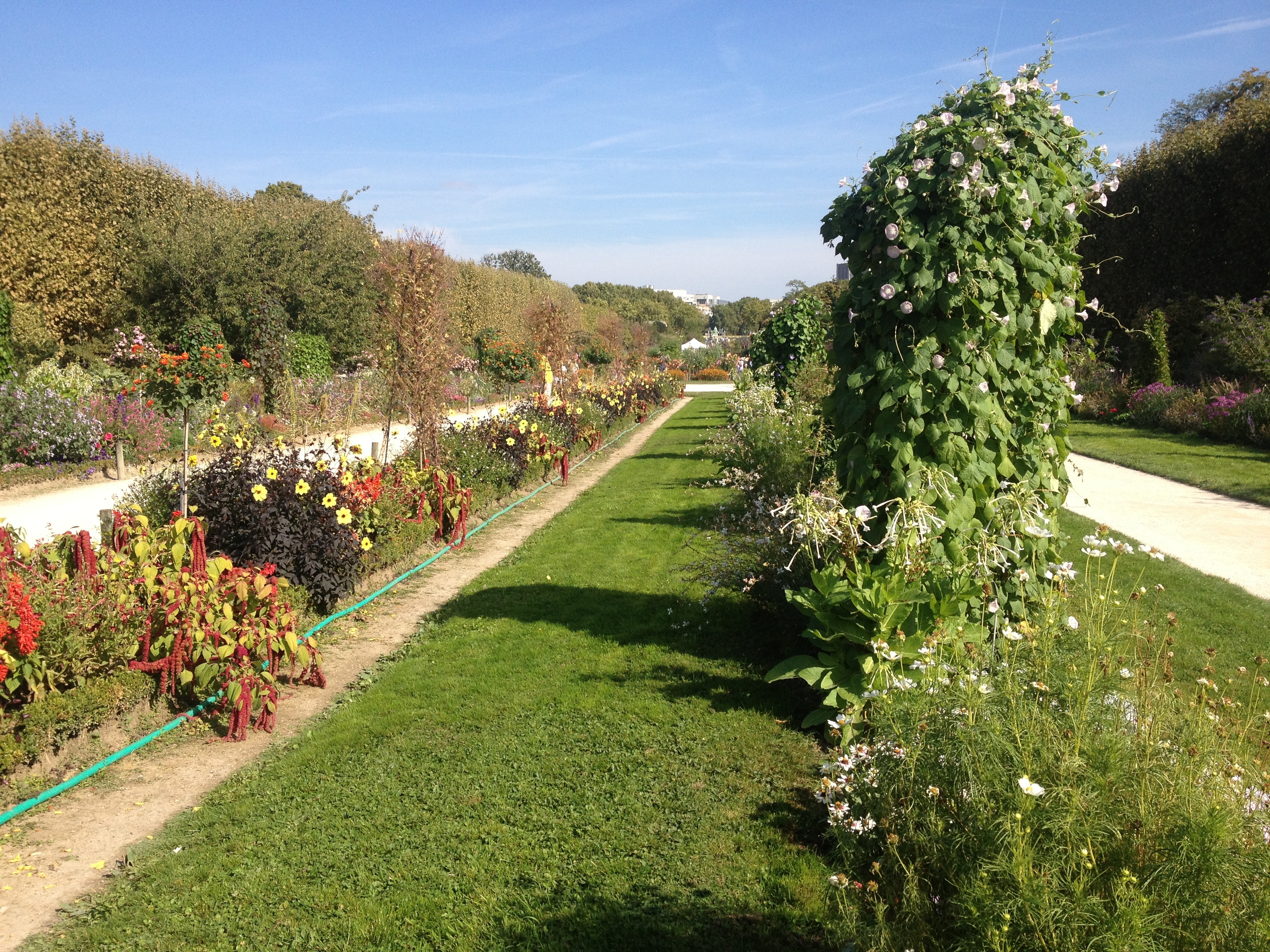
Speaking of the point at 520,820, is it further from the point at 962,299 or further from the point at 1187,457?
the point at 1187,457

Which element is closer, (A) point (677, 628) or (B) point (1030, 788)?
(B) point (1030, 788)

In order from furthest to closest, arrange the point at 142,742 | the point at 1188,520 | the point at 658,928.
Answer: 1. the point at 1188,520
2. the point at 142,742
3. the point at 658,928

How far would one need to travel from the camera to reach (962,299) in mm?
3775

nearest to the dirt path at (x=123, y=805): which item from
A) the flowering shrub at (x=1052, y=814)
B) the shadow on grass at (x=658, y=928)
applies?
the shadow on grass at (x=658, y=928)

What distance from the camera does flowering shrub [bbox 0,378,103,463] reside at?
11.1 metres

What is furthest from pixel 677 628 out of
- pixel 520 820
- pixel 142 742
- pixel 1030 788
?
pixel 1030 788

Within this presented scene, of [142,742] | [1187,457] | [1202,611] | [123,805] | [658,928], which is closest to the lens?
[658,928]

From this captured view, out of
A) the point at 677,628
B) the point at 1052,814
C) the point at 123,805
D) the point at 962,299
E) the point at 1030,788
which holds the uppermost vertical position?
the point at 962,299

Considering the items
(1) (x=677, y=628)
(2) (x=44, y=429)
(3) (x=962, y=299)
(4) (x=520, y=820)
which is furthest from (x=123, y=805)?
(2) (x=44, y=429)

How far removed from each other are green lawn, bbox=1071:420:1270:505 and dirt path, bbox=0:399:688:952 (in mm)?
10029

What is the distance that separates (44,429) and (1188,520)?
14139mm

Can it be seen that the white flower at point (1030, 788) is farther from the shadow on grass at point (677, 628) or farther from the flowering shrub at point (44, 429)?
the flowering shrub at point (44, 429)

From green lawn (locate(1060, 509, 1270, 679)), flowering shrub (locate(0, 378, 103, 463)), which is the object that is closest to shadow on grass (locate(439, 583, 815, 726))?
green lawn (locate(1060, 509, 1270, 679))

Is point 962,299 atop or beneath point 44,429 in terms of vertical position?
atop
